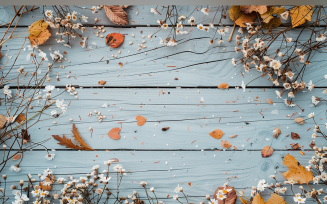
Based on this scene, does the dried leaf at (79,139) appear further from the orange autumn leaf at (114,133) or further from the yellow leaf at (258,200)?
the yellow leaf at (258,200)

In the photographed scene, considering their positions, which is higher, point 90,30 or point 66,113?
point 90,30

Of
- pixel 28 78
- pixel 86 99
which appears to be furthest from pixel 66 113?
pixel 28 78

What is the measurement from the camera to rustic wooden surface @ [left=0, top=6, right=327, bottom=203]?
960 millimetres

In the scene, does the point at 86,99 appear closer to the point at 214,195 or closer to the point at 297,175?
the point at 214,195

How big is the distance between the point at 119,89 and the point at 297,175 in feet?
2.76

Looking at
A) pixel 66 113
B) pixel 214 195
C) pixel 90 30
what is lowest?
pixel 214 195

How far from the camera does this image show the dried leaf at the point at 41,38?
0.96 metres

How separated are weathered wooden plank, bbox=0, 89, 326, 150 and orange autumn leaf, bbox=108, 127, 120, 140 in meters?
0.02

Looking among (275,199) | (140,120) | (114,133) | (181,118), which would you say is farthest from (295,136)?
(114,133)

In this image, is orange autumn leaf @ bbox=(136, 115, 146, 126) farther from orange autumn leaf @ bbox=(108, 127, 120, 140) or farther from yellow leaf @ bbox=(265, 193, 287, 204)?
yellow leaf @ bbox=(265, 193, 287, 204)

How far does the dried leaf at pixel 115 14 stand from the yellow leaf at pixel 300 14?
0.72 metres

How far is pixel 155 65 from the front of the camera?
98 centimetres

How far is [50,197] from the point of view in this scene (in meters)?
0.95

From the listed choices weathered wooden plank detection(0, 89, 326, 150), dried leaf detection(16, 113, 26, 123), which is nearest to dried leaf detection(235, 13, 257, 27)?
weathered wooden plank detection(0, 89, 326, 150)
